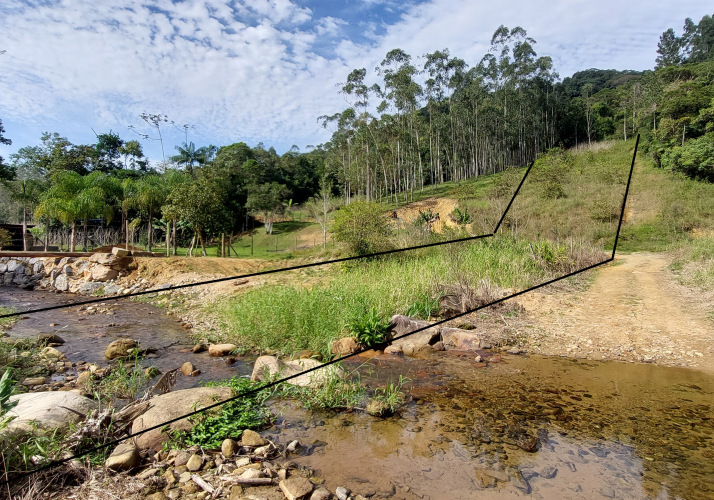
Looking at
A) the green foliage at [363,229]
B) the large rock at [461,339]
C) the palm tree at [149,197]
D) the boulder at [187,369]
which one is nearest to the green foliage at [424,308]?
the large rock at [461,339]

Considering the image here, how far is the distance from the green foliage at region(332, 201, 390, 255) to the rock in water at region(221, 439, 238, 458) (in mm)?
10360

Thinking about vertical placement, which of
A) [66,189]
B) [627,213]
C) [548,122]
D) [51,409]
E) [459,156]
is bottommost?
[51,409]

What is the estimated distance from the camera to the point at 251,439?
10.9ft

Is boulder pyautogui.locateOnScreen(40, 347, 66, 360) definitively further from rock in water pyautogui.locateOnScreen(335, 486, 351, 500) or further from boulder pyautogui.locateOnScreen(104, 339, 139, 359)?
rock in water pyautogui.locateOnScreen(335, 486, 351, 500)

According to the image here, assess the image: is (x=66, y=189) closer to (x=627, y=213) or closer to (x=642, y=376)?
(x=642, y=376)

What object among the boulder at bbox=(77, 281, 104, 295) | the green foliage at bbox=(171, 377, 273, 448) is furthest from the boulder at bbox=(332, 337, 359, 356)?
the boulder at bbox=(77, 281, 104, 295)

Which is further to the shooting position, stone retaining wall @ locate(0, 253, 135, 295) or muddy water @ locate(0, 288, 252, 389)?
stone retaining wall @ locate(0, 253, 135, 295)

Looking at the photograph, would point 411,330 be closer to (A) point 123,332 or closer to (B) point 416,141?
(A) point 123,332

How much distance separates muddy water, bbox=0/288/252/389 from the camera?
6.00 metres

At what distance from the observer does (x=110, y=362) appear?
620 cm

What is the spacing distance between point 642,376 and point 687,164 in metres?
21.4

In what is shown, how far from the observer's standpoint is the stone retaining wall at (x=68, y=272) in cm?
1436

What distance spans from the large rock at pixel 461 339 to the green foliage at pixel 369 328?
1.03 m

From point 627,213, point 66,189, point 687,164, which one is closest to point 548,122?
point 687,164
